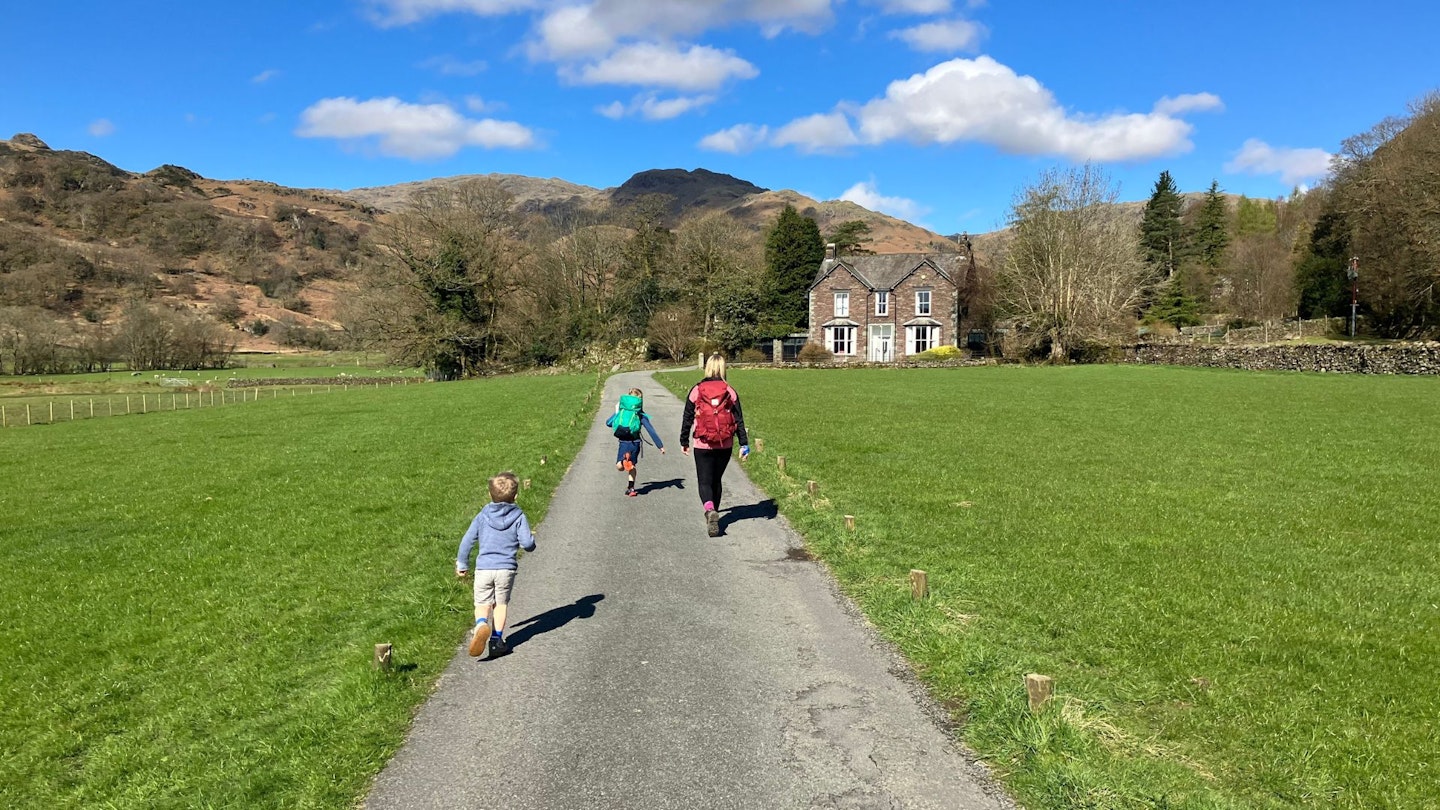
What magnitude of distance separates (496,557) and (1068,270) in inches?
2208

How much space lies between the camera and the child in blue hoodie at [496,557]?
6.37 metres

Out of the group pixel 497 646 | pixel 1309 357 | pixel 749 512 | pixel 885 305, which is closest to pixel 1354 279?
pixel 1309 357

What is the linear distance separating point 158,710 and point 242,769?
180cm

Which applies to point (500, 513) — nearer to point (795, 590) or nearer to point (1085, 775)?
point (795, 590)

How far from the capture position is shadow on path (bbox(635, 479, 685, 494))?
44.0ft

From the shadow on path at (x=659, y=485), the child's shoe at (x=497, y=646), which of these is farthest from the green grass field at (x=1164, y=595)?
the child's shoe at (x=497, y=646)

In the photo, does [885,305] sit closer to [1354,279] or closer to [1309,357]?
[1309,357]

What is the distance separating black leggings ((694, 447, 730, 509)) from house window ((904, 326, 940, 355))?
58.2 meters

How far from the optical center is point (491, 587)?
21.2 ft

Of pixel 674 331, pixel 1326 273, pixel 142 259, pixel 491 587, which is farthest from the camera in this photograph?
pixel 142 259

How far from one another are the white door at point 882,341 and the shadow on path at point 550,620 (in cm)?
6151

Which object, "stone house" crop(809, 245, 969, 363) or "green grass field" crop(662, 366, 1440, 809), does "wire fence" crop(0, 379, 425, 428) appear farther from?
"green grass field" crop(662, 366, 1440, 809)

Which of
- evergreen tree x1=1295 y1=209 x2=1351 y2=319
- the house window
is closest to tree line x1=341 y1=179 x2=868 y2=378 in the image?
the house window

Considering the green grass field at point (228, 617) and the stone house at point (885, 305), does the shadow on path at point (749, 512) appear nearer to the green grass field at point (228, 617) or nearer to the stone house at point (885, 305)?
the green grass field at point (228, 617)
